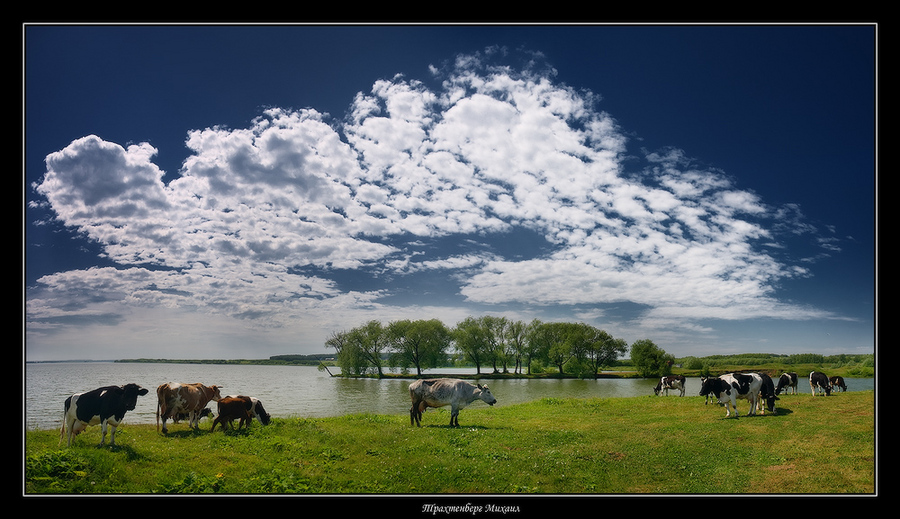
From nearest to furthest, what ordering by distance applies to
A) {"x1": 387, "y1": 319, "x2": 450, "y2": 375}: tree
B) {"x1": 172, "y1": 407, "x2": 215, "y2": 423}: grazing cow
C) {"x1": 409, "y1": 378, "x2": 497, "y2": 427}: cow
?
{"x1": 172, "y1": 407, "x2": 215, "y2": 423}: grazing cow → {"x1": 409, "y1": 378, "x2": 497, "y2": 427}: cow → {"x1": 387, "y1": 319, "x2": 450, "y2": 375}: tree

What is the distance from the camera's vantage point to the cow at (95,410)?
10.1 metres

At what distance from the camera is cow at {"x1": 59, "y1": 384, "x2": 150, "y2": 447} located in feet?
33.2

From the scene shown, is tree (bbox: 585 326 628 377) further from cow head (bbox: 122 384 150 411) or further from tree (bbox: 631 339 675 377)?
cow head (bbox: 122 384 150 411)

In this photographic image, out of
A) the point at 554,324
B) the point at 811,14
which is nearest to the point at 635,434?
the point at 811,14

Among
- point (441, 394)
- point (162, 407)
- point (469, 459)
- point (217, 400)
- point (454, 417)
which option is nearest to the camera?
point (469, 459)

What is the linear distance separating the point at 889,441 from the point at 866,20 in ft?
31.1

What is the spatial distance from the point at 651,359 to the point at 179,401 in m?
49.8

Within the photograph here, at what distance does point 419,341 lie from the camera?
41500mm

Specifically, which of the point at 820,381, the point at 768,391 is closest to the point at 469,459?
the point at 768,391

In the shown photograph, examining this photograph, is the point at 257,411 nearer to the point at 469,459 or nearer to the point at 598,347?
the point at 469,459

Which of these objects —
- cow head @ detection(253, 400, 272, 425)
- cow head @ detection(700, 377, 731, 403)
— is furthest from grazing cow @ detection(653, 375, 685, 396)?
cow head @ detection(253, 400, 272, 425)

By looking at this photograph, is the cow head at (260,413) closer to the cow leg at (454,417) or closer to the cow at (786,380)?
the cow leg at (454,417)

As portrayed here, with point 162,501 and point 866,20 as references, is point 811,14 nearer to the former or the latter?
point 866,20

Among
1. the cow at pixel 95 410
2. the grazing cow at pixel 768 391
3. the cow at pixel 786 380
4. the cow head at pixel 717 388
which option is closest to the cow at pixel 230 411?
the cow at pixel 95 410
